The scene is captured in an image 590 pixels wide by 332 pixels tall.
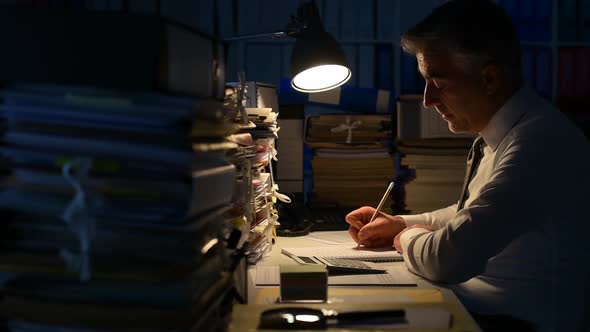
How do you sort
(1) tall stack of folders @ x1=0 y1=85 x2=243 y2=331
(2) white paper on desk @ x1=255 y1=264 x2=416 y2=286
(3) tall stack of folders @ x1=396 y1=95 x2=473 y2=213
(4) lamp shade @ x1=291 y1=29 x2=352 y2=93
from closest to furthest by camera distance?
(1) tall stack of folders @ x1=0 y1=85 x2=243 y2=331 < (2) white paper on desk @ x1=255 y1=264 x2=416 y2=286 < (4) lamp shade @ x1=291 y1=29 x2=352 y2=93 < (3) tall stack of folders @ x1=396 y1=95 x2=473 y2=213

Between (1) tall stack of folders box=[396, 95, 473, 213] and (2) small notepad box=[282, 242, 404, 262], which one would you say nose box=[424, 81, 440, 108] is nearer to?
(2) small notepad box=[282, 242, 404, 262]

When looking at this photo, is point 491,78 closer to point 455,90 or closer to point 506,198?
point 455,90

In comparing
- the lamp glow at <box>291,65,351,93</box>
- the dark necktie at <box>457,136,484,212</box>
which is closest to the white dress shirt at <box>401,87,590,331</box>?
the dark necktie at <box>457,136,484,212</box>

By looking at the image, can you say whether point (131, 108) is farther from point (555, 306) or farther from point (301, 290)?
point (555, 306)

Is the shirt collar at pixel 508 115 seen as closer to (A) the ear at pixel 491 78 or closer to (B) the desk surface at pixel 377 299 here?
(A) the ear at pixel 491 78

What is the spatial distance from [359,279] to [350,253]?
325 mm

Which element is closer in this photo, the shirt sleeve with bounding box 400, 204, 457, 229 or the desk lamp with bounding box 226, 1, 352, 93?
the desk lamp with bounding box 226, 1, 352, 93

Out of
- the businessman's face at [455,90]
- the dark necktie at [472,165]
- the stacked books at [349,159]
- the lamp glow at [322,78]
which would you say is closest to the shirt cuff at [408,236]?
the dark necktie at [472,165]

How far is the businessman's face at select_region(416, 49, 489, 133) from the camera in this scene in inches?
62.7

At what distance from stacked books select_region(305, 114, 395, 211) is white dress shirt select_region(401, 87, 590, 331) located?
936 millimetres

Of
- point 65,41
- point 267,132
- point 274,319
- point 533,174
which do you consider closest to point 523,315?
point 533,174

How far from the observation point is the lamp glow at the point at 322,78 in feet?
6.34

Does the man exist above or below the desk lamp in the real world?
below

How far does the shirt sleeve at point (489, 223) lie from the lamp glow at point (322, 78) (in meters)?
0.73
